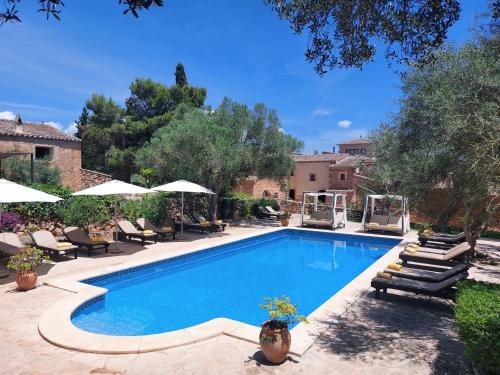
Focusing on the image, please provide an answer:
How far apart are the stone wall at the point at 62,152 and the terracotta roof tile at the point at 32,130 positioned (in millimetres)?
332

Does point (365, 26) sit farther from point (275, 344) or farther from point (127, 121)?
point (127, 121)

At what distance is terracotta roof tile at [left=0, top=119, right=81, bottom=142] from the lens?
25.0 meters

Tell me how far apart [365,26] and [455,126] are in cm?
232

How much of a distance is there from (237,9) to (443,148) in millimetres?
7328

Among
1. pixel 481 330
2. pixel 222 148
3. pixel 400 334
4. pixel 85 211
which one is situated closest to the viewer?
pixel 481 330

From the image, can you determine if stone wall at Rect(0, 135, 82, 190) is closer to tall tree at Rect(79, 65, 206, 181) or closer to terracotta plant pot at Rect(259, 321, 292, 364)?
tall tree at Rect(79, 65, 206, 181)

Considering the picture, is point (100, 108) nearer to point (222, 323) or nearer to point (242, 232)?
point (242, 232)

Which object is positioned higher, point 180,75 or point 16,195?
point 180,75

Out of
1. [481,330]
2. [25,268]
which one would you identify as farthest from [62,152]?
[481,330]

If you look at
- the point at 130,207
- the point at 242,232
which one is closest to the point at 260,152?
the point at 242,232

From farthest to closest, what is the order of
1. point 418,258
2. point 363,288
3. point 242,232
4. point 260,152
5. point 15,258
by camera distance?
point 260,152
point 242,232
point 418,258
point 363,288
point 15,258

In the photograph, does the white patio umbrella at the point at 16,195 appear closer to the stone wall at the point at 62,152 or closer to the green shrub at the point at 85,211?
the green shrub at the point at 85,211

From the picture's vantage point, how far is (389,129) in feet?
37.7

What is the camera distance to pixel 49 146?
89.0 ft
